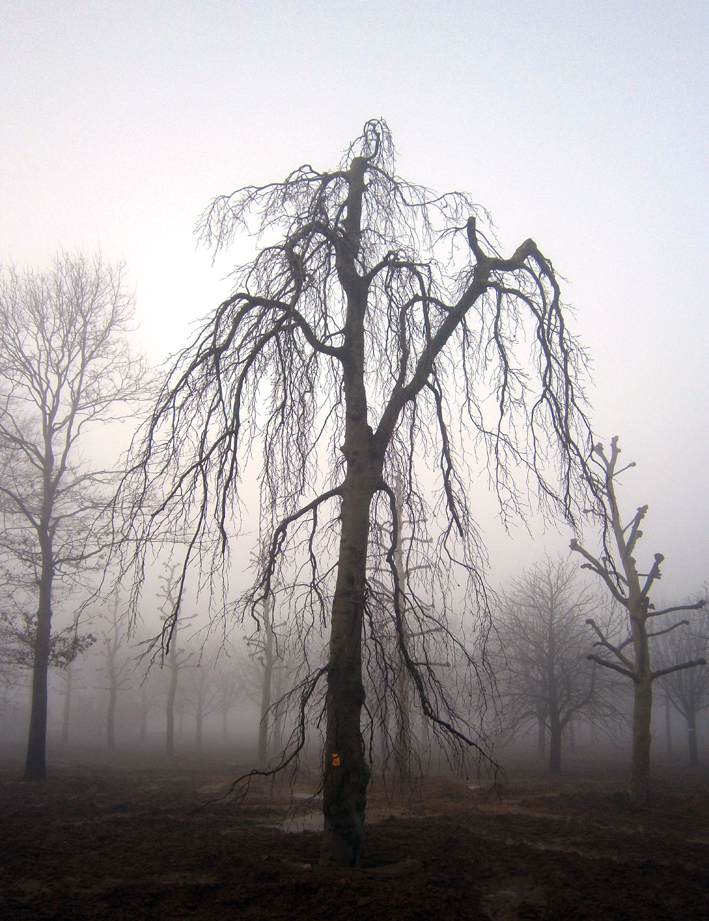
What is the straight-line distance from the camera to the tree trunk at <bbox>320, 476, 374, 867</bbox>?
4566 mm

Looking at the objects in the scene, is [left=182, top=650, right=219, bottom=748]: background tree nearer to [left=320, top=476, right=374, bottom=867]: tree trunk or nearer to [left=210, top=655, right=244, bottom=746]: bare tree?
[left=210, top=655, right=244, bottom=746]: bare tree

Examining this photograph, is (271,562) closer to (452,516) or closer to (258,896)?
(452,516)

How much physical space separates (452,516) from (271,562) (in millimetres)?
1816

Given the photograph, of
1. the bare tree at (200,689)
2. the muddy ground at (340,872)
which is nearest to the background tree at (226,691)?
the bare tree at (200,689)

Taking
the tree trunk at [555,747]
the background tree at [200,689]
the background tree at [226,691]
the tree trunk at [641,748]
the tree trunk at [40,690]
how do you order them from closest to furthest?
1. the tree trunk at [641,748]
2. the tree trunk at [40,690]
3. the tree trunk at [555,747]
4. the background tree at [200,689]
5. the background tree at [226,691]

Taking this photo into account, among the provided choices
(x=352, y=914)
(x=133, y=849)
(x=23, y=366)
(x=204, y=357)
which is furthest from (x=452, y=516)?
(x=23, y=366)

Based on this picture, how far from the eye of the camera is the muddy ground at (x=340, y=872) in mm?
3764

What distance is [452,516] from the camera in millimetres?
5348

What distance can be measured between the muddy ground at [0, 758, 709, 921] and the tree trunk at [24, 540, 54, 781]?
181cm

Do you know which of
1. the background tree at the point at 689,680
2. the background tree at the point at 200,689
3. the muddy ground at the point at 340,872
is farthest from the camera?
the background tree at the point at 200,689

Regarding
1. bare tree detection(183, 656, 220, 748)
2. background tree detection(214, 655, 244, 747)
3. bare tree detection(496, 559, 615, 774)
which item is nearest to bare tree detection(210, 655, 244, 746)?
background tree detection(214, 655, 244, 747)

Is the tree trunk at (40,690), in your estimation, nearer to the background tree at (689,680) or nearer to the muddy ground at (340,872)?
the muddy ground at (340,872)

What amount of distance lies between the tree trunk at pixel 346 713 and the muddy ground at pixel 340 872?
11.1 inches

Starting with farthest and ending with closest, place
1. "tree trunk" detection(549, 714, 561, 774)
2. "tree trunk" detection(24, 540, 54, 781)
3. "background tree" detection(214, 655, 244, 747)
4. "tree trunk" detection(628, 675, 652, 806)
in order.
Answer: "background tree" detection(214, 655, 244, 747) < "tree trunk" detection(549, 714, 561, 774) < "tree trunk" detection(24, 540, 54, 781) < "tree trunk" detection(628, 675, 652, 806)
